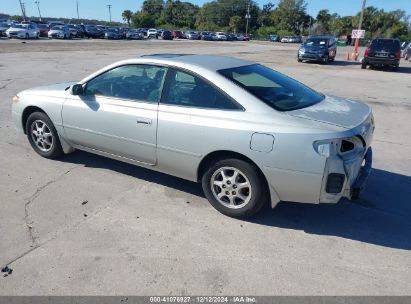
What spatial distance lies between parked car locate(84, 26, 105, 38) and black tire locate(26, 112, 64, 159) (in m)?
50.0

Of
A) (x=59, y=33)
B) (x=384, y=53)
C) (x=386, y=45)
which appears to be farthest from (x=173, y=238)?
(x=59, y=33)

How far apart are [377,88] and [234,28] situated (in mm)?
98805

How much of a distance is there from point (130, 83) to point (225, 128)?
1462 millimetres

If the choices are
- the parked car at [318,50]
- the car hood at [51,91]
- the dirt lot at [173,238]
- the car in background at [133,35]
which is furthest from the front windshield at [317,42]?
the car in background at [133,35]

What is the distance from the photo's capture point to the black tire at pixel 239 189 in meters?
3.54

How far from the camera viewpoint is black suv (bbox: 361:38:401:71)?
19.8 m

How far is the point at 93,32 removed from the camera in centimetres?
5112

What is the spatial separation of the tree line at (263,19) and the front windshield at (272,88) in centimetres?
9455

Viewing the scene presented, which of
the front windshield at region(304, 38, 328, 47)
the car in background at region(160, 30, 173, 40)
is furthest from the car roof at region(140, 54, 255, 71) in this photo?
the car in background at region(160, 30, 173, 40)

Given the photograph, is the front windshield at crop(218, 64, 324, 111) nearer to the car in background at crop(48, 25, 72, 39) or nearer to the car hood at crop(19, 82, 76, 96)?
the car hood at crop(19, 82, 76, 96)

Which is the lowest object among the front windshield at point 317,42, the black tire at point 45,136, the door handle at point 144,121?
the black tire at point 45,136

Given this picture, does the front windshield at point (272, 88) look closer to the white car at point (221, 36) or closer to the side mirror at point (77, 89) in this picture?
the side mirror at point (77, 89)

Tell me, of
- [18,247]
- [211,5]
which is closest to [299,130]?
[18,247]

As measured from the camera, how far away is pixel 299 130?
10.7 feet
